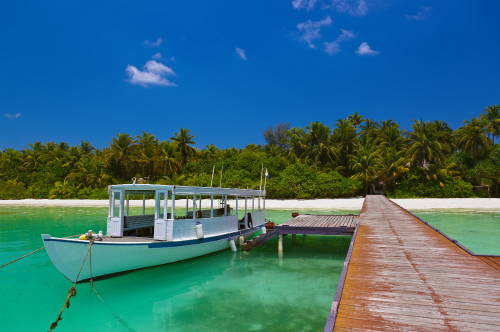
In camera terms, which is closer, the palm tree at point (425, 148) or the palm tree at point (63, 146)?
the palm tree at point (425, 148)

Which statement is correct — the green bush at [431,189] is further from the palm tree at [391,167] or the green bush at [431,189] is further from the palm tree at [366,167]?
the palm tree at [366,167]

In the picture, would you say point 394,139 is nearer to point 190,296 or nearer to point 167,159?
point 167,159

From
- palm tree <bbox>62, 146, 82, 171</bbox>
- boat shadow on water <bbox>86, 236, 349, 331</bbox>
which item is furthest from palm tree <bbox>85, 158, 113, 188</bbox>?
boat shadow on water <bbox>86, 236, 349, 331</bbox>

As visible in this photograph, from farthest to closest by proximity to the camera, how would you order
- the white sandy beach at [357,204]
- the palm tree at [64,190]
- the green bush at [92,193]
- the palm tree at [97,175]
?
the palm tree at [97,175] < the palm tree at [64,190] < the green bush at [92,193] < the white sandy beach at [357,204]

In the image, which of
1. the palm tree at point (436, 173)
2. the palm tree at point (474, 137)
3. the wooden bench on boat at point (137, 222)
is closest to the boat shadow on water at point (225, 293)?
the wooden bench on boat at point (137, 222)

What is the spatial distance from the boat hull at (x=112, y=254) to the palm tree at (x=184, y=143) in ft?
148

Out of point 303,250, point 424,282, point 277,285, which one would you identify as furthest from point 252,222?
point 424,282

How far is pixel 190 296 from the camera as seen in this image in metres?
8.47

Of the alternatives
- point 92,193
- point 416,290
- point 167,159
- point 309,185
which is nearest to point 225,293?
point 416,290

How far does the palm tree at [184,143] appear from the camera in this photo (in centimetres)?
5416

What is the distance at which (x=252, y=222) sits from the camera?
15.2m

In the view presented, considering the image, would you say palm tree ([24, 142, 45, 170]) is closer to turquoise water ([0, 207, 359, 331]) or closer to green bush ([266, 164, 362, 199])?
green bush ([266, 164, 362, 199])

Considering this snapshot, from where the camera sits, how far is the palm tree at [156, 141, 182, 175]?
1982 inches

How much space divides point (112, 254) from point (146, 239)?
158 cm
